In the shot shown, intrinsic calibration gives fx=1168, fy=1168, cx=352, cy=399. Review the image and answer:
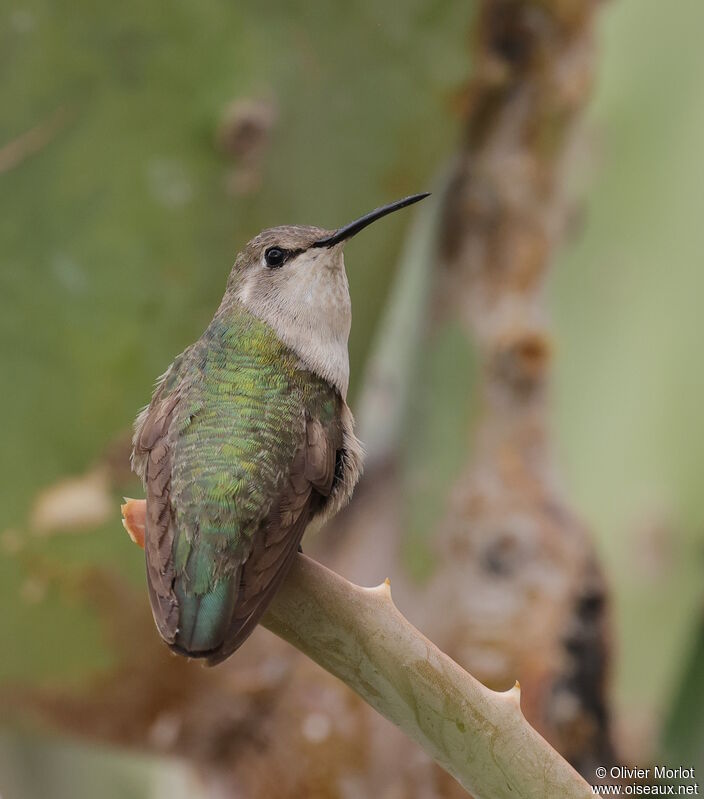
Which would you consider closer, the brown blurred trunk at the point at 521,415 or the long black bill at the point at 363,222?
the long black bill at the point at 363,222

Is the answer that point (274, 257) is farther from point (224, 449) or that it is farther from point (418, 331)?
point (418, 331)

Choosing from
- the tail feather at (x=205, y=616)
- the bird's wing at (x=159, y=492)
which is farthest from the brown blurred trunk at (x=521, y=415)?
the tail feather at (x=205, y=616)

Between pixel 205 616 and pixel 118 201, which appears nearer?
pixel 205 616

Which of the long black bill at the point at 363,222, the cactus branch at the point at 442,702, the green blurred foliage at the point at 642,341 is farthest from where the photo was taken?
the green blurred foliage at the point at 642,341

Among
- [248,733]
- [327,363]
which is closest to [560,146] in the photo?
[327,363]

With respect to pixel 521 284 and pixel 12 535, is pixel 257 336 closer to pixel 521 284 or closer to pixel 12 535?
pixel 12 535

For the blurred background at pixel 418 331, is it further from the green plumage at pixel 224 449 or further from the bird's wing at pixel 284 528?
the bird's wing at pixel 284 528

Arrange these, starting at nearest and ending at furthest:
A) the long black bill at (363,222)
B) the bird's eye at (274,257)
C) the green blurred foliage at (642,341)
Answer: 1. the long black bill at (363,222)
2. the bird's eye at (274,257)
3. the green blurred foliage at (642,341)

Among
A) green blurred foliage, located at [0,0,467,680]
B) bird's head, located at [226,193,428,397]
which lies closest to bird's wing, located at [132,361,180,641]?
bird's head, located at [226,193,428,397]

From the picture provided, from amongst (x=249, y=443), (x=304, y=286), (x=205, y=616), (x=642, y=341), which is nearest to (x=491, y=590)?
(x=642, y=341)
